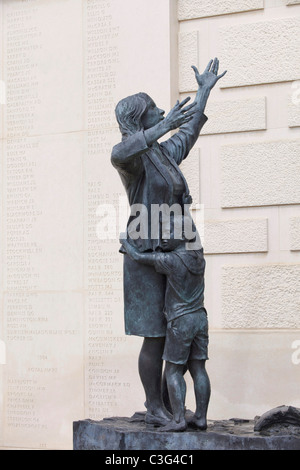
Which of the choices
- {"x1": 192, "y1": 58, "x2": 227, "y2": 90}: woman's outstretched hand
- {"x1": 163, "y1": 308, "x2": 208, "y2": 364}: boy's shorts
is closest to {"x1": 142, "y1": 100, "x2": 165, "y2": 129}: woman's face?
{"x1": 192, "y1": 58, "x2": 227, "y2": 90}: woman's outstretched hand

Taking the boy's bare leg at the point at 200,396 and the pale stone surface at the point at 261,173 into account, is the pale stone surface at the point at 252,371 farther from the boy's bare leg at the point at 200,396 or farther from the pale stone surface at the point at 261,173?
the boy's bare leg at the point at 200,396

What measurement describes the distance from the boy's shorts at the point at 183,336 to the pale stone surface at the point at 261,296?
194cm

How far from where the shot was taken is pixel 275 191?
A: 707cm

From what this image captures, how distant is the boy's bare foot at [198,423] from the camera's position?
5.05 m

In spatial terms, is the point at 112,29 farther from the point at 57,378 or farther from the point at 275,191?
the point at 57,378

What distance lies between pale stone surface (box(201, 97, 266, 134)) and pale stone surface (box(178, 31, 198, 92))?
269mm

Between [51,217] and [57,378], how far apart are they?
142cm

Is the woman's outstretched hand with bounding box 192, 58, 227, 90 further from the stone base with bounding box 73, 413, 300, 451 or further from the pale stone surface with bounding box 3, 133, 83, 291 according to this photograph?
the pale stone surface with bounding box 3, 133, 83, 291

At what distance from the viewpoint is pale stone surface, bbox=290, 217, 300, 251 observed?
6953 mm

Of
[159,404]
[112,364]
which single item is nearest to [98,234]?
[112,364]

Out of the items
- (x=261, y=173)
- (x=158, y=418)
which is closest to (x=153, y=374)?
(x=158, y=418)

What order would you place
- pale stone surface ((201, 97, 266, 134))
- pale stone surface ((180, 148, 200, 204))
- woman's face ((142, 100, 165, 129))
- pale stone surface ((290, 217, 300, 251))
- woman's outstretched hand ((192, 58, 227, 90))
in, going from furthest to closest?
pale stone surface ((180, 148, 200, 204)) → pale stone surface ((201, 97, 266, 134)) → pale stone surface ((290, 217, 300, 251)) → woman's outstretched hand ((192, 58, 227, 90)) → woman's face ((142, 100, 165, 129))

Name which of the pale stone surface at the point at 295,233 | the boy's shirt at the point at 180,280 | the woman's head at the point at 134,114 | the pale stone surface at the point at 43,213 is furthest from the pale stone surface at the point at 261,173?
the boy's shirt at the point at 180,280

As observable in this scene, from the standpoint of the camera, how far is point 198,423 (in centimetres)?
506
